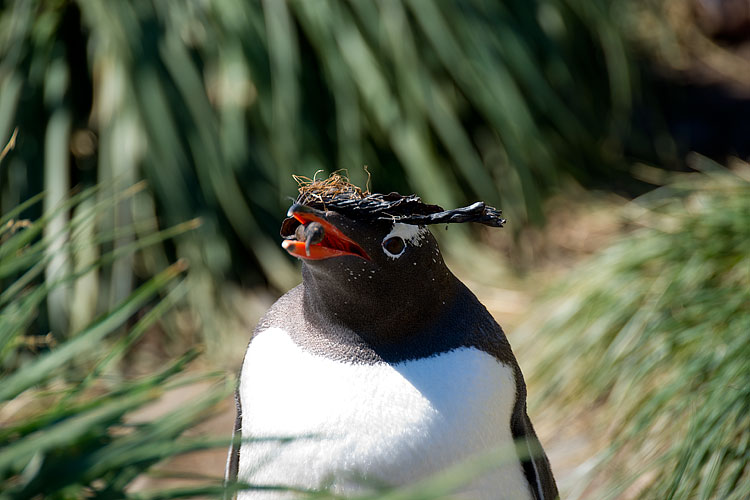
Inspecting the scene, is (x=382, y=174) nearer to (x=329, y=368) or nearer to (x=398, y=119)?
(x=398, y=119)

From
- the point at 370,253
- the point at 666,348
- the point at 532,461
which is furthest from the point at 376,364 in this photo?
the point at 666,348

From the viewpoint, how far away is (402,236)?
153 cm

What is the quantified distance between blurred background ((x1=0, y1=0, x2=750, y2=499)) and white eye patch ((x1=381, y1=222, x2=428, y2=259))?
0.92m

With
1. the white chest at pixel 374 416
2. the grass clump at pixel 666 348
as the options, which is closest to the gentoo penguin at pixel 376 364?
the white chest at pixel 374 416

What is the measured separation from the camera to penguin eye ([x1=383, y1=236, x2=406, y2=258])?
1521 millimetres

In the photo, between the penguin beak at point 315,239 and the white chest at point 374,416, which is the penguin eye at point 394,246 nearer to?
the penguin beak at point 315,239

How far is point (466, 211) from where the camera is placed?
147cm

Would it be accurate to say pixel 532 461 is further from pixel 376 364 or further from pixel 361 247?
pixel 361 247

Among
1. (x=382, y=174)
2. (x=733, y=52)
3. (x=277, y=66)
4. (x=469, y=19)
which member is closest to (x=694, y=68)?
(x=733, y=52)

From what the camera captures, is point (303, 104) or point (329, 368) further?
point (303, 104)

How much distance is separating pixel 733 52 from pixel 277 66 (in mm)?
3971

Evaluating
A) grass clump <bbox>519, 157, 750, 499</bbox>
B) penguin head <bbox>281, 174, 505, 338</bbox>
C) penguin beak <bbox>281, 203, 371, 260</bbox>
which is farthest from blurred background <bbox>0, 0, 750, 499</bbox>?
penguin beak <bbox>281, 203, 371, 260</bbox>

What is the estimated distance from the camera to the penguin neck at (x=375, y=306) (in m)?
1.55

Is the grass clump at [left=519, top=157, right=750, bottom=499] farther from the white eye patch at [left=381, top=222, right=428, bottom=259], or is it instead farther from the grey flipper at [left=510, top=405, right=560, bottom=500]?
the white eye patch at [left=381, top=222, right=428, bottom=259]
